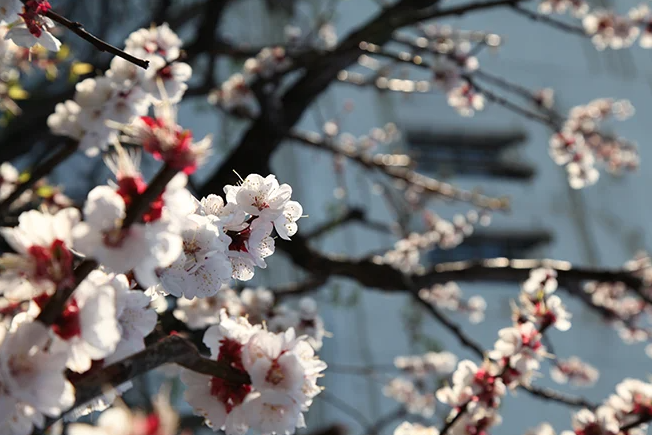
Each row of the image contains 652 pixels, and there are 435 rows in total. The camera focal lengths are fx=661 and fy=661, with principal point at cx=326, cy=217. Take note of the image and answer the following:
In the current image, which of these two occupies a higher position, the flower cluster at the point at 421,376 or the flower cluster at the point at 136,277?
the flower cluster at the point at 136,277

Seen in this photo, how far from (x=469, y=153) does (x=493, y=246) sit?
80 centimetres

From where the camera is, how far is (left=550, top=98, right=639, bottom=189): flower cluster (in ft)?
6.64

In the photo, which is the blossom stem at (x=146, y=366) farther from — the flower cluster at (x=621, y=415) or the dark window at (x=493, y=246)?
the dark window at (x=493, y=246)

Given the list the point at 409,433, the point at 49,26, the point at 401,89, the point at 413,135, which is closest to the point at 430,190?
the point at 401,89

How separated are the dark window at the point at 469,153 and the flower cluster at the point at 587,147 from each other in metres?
1.82

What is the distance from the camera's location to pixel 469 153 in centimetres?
498

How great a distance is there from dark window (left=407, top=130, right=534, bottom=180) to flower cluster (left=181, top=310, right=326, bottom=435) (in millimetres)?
4071

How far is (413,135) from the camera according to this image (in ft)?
15.9

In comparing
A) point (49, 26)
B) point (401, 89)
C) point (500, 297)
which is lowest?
point (500, 297)

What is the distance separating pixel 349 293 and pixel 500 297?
102 centimetres

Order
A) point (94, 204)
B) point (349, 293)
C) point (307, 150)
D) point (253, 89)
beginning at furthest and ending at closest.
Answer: point (307, 150), point (349, 293), point (253, 89), point (94, 204)

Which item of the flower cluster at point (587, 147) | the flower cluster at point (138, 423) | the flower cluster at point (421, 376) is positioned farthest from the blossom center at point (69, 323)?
the flower cluster at point (421, 376)

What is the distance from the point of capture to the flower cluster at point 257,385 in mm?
563

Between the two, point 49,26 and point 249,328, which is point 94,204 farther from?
point 49,26
